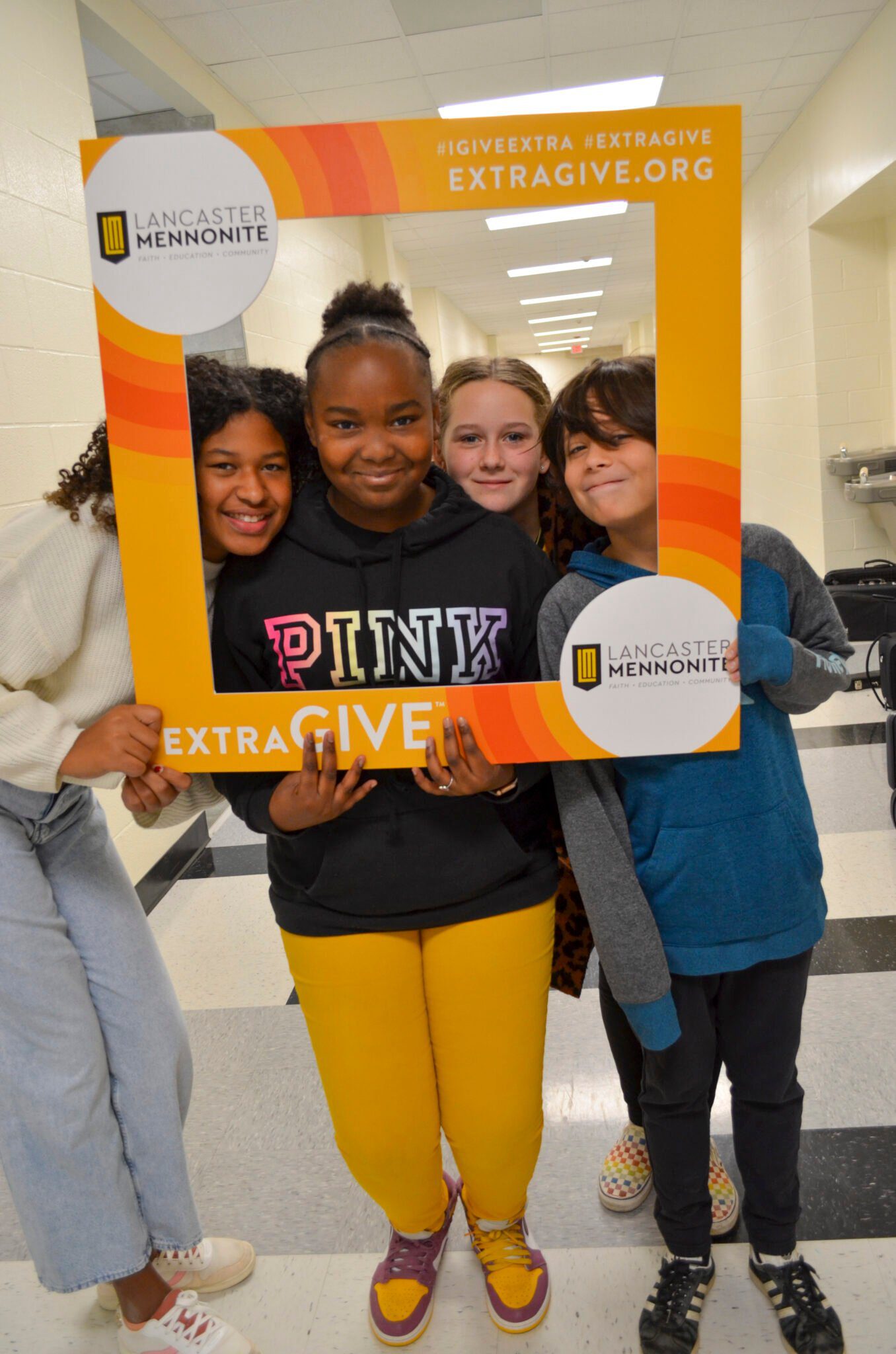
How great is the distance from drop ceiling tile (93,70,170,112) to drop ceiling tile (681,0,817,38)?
2.12m

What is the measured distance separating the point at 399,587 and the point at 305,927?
1.45 feet

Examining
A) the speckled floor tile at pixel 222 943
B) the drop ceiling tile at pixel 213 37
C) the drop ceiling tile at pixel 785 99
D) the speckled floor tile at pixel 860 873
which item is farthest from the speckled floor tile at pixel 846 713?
the drop ceiling tile at pixel 785 99

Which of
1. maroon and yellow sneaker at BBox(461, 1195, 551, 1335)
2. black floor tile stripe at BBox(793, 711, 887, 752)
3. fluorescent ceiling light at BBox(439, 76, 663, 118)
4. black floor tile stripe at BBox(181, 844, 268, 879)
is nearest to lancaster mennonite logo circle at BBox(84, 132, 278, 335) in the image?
maroon and yellow sneaker at BBox(461, 1195, 551, 1335)

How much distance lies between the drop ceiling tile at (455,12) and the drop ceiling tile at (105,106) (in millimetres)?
1120

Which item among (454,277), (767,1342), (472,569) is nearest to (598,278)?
(454,277)

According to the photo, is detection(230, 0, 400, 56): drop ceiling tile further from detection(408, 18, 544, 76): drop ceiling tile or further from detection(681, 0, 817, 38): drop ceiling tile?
detection(681, 0, 817, 38): drop ceiling tile

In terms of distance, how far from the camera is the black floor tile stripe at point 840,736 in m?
3.46

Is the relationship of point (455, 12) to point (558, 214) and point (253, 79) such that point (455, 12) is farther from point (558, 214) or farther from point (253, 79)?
point (558, 214)

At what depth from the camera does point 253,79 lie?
3.97 metres

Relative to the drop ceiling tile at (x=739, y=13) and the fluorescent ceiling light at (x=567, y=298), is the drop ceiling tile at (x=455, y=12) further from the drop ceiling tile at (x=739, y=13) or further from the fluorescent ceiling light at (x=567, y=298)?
the fluorescent ceiling light at (x=567, y=298)

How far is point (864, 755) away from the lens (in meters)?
3.33

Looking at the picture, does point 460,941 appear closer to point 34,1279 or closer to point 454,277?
point 454,277

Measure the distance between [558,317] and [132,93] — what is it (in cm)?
344

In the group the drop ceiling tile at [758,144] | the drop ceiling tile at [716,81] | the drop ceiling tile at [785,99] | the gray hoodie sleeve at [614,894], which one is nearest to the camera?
the gray hoodie sleeve at [614,894]
